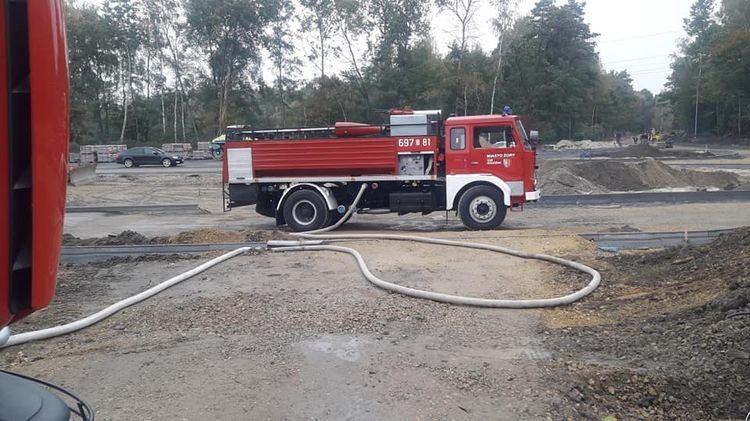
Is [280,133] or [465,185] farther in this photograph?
[280,133]

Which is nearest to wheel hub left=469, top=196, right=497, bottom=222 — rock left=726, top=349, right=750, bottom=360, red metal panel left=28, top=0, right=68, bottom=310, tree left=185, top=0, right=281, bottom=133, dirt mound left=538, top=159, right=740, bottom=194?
rock left=726, top=349, right=750, bottom=360

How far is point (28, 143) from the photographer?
5.07 ft

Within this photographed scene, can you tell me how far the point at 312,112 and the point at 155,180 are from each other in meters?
26.3

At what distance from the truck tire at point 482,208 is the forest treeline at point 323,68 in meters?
40.0

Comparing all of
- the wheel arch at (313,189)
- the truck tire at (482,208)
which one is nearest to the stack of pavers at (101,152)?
the wheel arch at (313,189)

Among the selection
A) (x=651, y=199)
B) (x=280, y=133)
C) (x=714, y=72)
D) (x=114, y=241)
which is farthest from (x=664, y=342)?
(x=714, y=72)

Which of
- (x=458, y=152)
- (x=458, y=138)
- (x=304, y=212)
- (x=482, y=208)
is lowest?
(x=304, y=212)

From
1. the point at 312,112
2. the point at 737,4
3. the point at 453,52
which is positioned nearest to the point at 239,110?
the point at 312,112

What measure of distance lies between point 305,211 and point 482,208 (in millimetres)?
4045

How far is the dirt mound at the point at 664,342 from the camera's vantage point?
441 cm

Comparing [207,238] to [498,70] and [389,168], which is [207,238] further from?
[498,70]

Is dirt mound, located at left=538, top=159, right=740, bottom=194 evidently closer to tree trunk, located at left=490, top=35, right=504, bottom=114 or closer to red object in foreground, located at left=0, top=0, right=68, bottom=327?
red object in foreground, located at left=0, top=0, right=68, bottom=327

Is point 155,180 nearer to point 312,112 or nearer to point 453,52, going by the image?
point 312,112

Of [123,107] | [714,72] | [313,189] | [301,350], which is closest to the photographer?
[301,350]
